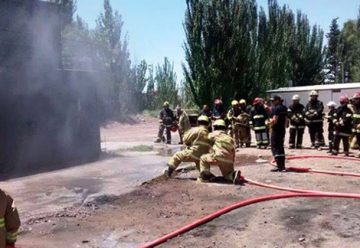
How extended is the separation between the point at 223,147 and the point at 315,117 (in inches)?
205

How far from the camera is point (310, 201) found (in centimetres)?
662

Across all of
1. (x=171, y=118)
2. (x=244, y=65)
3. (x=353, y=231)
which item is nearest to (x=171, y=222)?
(x=353, y=231)

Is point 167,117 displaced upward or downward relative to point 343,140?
upward

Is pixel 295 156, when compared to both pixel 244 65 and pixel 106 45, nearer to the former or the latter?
pixel 244 65

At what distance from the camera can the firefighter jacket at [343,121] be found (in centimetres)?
1080

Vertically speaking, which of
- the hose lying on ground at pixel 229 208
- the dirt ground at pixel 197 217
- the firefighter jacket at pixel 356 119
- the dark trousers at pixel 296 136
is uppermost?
the firefighter jacket at pixel 356 119

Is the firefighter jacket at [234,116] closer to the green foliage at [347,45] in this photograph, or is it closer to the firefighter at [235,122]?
the firefighter at [235,122]

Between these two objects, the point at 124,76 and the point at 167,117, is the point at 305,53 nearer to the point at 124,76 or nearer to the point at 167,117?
the point at 124,76

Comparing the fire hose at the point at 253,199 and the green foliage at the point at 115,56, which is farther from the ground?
the green foliage at the point at 115,56

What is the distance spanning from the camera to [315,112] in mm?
12375

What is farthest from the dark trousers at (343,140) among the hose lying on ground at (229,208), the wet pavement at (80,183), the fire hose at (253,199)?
the hose lying on ground at (229,208)

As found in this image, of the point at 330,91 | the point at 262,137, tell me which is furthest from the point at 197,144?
the point at 330,91

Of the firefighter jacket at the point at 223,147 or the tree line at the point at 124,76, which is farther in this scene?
the tree line at the point at 124,76

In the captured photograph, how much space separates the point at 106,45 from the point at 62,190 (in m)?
30.3
